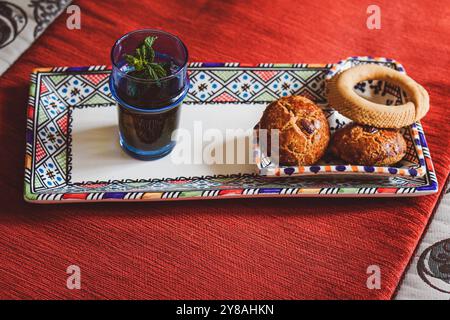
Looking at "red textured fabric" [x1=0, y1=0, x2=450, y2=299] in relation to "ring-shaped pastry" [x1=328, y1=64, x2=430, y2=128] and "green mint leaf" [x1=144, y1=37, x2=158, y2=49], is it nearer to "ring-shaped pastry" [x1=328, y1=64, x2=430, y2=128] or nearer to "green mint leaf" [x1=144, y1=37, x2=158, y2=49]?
"ring-shaped pastry" [x1=328, y1=64, x2=430, y2=128]

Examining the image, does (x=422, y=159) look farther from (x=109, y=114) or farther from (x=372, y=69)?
(x=109, y=114)

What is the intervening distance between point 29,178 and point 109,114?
0.18 metres

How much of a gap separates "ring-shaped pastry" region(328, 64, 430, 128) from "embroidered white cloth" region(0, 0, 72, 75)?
552 millimetres

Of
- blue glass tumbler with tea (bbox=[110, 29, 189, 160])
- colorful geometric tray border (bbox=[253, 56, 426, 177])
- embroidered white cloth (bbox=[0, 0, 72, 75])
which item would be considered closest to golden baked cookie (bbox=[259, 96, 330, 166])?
colorful geometric tray border (bbox=[253, 56, 426, 177])

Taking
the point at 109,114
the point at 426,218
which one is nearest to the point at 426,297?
the point at 426,218

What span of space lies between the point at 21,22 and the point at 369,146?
0.69 meters

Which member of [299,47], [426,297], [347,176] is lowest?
[426,297]

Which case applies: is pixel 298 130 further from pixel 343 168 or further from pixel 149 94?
pixel 149 94

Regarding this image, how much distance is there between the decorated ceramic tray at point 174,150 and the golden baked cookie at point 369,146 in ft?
0.09

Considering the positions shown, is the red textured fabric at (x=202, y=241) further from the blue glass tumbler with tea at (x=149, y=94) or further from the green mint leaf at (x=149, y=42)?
the green mint leaf at (x=149, y=42)

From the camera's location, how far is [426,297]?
2.46ft

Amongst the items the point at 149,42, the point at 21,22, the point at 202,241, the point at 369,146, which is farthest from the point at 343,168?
the point at 21,22

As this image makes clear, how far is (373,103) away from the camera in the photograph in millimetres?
863

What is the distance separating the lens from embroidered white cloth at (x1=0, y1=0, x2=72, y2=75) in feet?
3.29
